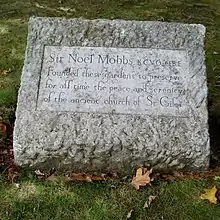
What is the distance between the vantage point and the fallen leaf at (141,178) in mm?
3701

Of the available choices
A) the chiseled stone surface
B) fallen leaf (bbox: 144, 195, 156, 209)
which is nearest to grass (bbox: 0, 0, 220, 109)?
the chiseled stone surface

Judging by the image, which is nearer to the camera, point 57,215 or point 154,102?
point 57,215

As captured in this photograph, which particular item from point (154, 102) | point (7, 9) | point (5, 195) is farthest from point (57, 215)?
point (7, 9)

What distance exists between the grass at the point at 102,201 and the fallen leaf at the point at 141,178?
1.3 inches

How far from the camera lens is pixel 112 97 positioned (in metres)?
3.90

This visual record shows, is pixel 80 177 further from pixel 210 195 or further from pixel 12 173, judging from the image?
pixel 210 195

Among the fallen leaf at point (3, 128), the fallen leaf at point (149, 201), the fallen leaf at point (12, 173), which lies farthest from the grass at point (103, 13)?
the fallen leaf at point (149, 201)

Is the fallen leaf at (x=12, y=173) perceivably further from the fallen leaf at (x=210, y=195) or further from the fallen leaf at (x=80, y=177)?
the fallen leaf at (x=210, y=195)

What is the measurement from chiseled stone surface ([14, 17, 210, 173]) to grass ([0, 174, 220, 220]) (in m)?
0.16

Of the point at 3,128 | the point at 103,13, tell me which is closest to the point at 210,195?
the point at 3,128

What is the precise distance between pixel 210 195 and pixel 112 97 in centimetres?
96

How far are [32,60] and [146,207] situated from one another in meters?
1.36

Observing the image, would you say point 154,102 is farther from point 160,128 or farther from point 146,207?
point 146,207

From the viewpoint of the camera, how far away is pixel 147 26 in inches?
162
